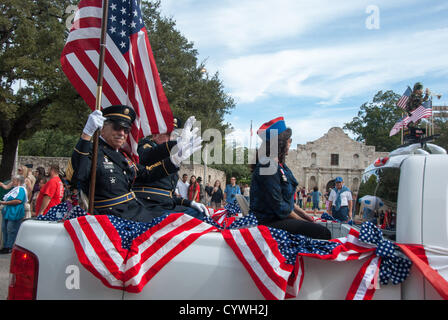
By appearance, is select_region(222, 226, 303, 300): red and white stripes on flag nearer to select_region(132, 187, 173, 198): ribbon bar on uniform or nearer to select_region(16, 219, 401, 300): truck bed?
select_region(16, 219, 401, 300): truck bed

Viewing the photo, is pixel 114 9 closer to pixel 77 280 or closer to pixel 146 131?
pixel 146 131

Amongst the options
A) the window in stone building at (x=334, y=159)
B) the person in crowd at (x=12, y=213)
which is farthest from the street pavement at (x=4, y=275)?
the window in stone building at (x=334, y=159)

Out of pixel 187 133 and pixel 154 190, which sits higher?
pixel 187 133

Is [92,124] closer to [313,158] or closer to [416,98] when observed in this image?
[416,98]

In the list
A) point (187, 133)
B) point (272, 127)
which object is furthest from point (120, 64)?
point (272, 127)

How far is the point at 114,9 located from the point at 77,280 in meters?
2.73

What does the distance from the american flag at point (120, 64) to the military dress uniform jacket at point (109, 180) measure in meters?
0.56

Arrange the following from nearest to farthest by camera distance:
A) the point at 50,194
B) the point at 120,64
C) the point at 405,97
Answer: the point at 120,64
the point at 405,97
the point at 50,194

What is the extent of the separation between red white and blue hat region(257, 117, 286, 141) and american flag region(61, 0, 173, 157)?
4.10 feet

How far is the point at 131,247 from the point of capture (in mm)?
2354

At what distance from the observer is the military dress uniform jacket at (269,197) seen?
2939 millimetres

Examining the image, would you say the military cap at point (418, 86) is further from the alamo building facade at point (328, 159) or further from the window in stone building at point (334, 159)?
the window in stone building at point (334, 159)

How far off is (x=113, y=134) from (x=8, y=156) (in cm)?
1962

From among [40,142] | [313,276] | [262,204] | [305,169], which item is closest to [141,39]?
[262,204]
